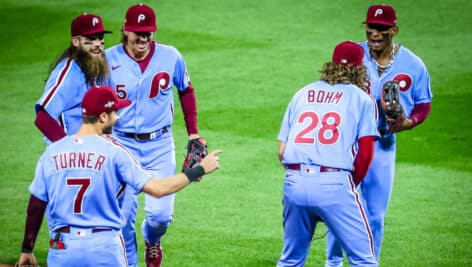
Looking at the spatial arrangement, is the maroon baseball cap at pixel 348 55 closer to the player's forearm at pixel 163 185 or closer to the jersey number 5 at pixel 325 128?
the jersey number 5 at pixel 325 128

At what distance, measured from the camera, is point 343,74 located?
20.9 feet

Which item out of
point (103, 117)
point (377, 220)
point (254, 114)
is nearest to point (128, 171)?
point (103, 117)

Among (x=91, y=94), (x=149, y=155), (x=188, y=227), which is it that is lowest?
(x=188, y=227)

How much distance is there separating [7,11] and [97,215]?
1548 centimetres

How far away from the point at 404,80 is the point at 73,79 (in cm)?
257

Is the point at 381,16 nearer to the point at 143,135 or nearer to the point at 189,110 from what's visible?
the point at 189,110

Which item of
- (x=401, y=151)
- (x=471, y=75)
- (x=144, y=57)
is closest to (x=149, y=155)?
(x=144, y=57)

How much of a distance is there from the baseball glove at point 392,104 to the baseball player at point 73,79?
211 cm

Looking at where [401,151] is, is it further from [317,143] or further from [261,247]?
[317,143]

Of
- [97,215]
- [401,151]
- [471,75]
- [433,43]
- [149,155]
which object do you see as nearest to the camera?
[97,215]

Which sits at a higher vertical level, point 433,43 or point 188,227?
point 433,43

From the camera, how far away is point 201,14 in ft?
62.5

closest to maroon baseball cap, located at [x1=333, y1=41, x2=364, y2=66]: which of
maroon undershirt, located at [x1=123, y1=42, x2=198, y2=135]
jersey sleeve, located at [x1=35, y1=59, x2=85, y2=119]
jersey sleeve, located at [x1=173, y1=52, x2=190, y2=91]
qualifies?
jersey sleeve, located at [x1=173, y1=52, x2=190, y2=91]

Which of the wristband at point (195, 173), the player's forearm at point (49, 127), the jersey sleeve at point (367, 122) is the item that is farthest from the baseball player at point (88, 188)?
the jersey sleeve at point (367, 122)
